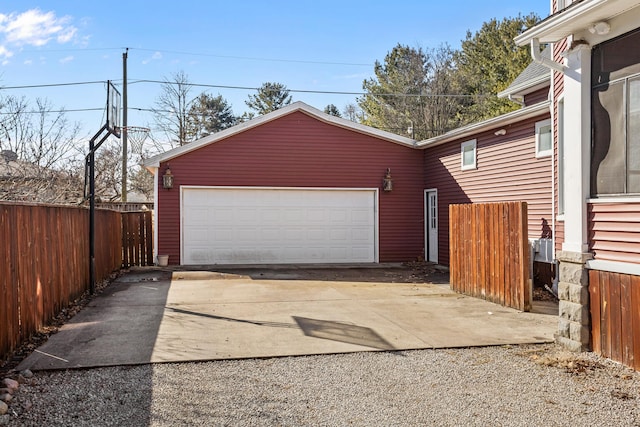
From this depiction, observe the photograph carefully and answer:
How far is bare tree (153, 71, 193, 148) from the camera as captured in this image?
93.0ft

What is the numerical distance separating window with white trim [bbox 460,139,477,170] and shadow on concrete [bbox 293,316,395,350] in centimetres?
660

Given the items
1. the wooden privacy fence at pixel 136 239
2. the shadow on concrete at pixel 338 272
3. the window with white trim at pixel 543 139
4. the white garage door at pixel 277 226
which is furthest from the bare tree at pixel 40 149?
the window with white trim at pixel 543 139

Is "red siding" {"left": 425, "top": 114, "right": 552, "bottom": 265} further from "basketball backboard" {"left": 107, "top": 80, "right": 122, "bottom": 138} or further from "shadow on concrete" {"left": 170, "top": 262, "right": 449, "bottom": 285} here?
"basketball backboard" {"left": 107, "top": 80, "right": 122, "bottom": 138}

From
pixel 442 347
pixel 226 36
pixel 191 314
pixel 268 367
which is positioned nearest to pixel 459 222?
pixel 442 347

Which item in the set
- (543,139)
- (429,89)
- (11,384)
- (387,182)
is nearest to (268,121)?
(387,182)

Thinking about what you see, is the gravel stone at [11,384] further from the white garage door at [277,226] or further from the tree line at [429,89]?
the tree line at [429,89]

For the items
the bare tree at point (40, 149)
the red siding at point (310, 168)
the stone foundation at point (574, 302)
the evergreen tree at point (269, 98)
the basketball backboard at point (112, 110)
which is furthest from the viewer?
the evergreen tree at point (269, 98)

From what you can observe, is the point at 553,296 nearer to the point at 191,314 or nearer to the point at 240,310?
the point at 240,310

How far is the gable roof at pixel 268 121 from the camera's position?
12.5 meters

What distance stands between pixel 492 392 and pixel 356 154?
10.2 m

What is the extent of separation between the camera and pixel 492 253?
7.92 metres

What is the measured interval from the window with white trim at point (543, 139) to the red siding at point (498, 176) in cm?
11

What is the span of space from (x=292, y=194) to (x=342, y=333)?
7.81 meters

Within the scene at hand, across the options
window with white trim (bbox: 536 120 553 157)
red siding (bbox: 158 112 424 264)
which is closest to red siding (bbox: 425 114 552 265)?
window with white trim (bbox: 536 120 553 157)
